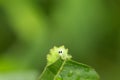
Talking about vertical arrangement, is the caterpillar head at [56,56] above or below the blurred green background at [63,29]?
below

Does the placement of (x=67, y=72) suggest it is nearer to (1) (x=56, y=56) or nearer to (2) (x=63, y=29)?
(1) (x=56, y=56)

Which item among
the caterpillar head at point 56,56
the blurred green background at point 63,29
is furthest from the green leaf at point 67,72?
the blurred green background at point 63,29

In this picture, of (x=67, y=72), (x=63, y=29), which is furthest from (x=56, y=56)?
(x=63, y=29)

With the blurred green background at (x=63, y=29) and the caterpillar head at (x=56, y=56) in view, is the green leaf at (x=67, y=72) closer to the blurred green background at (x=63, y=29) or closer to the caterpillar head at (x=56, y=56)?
the caterpillar head at (x=56, y=56)

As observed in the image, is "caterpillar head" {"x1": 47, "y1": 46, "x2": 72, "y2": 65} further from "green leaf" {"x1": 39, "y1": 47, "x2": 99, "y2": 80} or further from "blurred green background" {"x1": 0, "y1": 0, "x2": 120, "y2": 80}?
"blurred green background" {"x1": 0, "y1": 0, "x2": 120, "y2": 80}

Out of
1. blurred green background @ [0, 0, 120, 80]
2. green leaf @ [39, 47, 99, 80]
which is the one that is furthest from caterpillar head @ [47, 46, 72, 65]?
blurred green background @ [0, 0, 120, 80]

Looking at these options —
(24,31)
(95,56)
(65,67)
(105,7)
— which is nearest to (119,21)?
(105,7)
